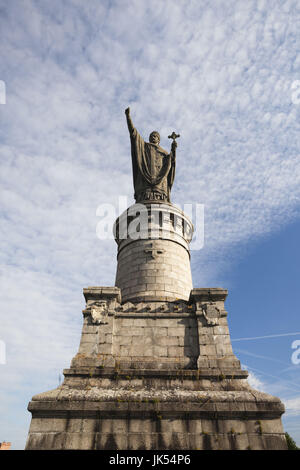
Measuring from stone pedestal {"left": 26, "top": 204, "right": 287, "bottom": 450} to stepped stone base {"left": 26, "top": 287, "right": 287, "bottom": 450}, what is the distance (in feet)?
0.08

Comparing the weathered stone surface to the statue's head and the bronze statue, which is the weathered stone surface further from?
the statue's head

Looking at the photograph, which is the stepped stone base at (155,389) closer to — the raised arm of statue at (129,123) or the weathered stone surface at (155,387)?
the weathered stone surface at (155,387)

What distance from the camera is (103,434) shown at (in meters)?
7.46

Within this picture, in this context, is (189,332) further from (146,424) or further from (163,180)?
(163,180)

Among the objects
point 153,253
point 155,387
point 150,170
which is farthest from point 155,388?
point 150,170

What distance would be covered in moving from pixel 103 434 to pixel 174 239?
8.15 meters

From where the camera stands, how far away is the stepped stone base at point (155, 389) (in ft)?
24.4

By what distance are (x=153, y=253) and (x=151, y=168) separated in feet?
17.1

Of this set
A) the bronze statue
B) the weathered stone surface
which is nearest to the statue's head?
the bronze statue

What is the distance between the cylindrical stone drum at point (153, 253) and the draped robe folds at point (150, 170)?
127 cm

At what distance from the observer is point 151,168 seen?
51.2 ft

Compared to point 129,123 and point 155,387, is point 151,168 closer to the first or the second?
point 129,123
